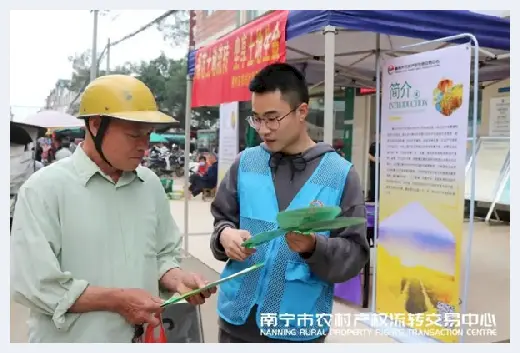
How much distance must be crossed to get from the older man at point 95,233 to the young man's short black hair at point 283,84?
39 centimetres

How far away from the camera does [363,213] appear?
5.08 feet

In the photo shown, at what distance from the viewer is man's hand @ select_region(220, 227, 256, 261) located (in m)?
1.48

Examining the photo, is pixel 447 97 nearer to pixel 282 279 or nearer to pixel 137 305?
pixel 282 279

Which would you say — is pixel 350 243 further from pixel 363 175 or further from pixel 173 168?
pixel 173 168

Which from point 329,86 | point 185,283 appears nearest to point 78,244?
point 185,283

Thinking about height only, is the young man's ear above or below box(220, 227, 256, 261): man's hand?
above

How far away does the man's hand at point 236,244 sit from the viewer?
148 centimetres

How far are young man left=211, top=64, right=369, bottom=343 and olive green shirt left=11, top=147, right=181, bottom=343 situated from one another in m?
0.30

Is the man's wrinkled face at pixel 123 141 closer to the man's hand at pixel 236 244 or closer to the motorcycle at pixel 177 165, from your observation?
the man's hand at pixel 236 244

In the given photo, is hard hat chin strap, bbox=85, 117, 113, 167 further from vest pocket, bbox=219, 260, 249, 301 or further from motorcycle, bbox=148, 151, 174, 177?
motorcycle, bbox=148, 151, 174, 177

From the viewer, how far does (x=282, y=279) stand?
1.56m

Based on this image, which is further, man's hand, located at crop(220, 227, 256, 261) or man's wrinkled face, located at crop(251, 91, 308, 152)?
man's wrinkled face, located at crop(251, 91, 308, 152)

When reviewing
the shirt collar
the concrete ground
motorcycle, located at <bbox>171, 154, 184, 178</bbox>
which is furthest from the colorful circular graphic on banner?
motorcycle, located at <bbox>171, 154, 184, 178</bbox>

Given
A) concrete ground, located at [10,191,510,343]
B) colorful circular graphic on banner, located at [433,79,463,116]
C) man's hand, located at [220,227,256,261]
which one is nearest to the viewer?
man's hand, located at [220,227,256,261]
